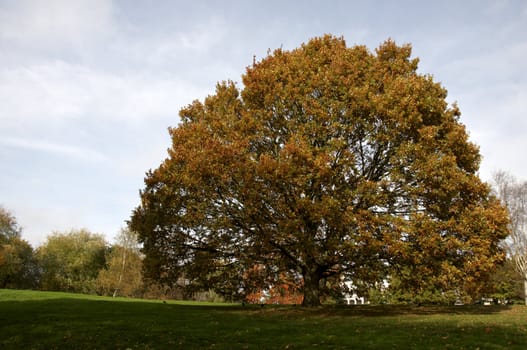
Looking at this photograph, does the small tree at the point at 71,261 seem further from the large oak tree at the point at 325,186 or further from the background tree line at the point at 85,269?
the large oak tree at the point at 325,186

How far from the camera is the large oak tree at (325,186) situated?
71.6ft

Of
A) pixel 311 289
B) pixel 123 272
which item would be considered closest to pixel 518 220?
pixel 311 289

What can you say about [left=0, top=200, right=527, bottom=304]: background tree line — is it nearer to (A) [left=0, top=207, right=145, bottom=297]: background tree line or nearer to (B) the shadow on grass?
(A) [left=0, top=207, right=145, bottom=297]: background tree line

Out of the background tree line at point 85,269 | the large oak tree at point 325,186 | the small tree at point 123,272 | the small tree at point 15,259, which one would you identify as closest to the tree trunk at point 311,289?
the large oak tree at point 325,186

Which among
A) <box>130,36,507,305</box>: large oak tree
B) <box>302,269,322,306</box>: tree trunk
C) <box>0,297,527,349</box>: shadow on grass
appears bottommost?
<box>0,297,527,349</box>: shadow on grass

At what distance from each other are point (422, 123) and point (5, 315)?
25666mm

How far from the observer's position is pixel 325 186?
23453 millimetres

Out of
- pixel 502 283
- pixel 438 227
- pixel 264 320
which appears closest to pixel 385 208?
pixel 438 227

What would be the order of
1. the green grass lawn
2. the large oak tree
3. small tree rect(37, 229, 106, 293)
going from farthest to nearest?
small tree rect(37, 229, 106, 293) < the large oak tree < the green grass lawn

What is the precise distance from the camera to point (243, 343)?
45.8 feet

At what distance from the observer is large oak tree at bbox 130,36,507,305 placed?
71.6 ft

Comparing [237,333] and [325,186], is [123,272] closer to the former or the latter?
[325,186]

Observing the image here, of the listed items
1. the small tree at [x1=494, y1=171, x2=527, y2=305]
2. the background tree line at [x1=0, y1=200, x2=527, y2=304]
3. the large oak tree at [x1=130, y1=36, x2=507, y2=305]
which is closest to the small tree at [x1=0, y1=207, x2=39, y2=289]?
the background tree line at [x1=0, y1=200, x2=527, y2=304]

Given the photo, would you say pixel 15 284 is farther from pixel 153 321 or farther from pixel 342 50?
pixel 342 50
